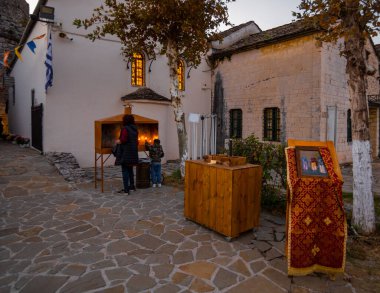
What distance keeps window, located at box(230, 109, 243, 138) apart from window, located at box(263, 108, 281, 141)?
178 cm

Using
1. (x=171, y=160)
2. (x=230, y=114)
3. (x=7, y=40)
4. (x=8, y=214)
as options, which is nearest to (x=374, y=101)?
(x=230, y=114)

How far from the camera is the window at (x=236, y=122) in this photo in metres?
16.0

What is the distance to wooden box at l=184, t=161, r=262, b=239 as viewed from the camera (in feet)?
15.5

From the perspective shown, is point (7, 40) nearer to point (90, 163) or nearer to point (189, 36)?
point (90, 163)

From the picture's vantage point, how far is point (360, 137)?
5039 millimetres

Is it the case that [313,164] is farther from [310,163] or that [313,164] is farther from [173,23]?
[173,23]

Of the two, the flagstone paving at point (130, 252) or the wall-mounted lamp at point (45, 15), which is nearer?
the flagstone paving at point (130, 252)

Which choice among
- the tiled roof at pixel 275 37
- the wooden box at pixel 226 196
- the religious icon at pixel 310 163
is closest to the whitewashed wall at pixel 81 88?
the tiled roof at pixel 275 37

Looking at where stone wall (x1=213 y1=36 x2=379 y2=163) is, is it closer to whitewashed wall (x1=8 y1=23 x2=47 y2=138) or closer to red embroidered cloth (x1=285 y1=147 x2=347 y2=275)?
red embroidered cloth (x1=285 y1=147 x2=347 y2=275)

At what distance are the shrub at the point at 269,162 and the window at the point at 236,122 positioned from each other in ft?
30.2

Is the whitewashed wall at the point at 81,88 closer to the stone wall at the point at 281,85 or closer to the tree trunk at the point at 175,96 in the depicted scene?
the tree trunk at the point at 175,96

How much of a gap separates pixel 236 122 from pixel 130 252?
12.8 meters

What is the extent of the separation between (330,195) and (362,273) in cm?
127

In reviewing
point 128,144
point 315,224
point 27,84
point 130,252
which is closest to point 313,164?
point 315,224
